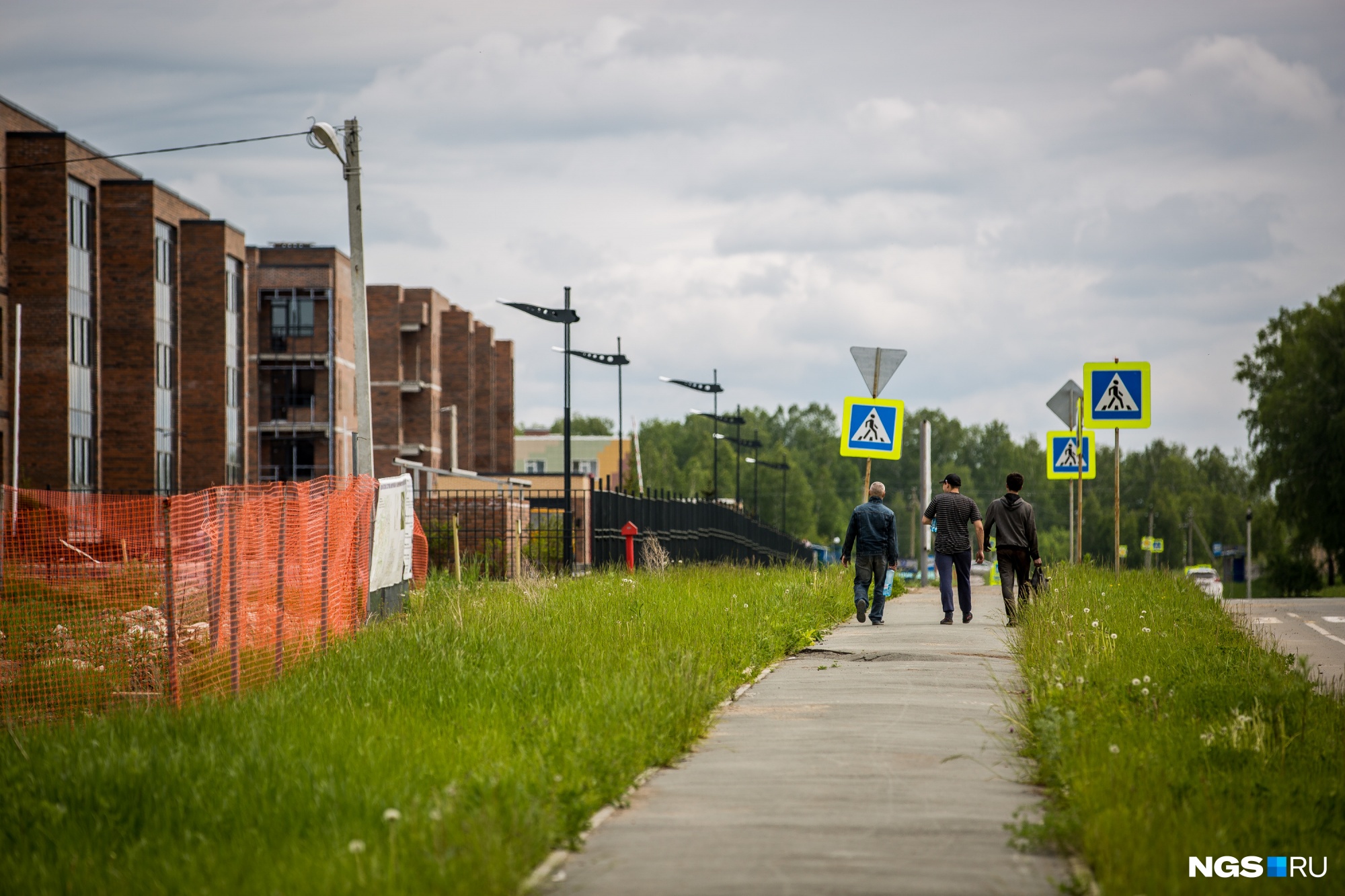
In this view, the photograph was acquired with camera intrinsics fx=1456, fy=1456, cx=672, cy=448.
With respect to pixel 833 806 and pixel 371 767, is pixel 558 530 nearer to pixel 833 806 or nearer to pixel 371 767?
pixel 371 767

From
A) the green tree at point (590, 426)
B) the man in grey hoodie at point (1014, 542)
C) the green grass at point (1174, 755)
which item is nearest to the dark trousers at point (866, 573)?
the man in grey hoodie at point (1014, 542)

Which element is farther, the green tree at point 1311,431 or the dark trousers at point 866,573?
the green tree at point 1311,431

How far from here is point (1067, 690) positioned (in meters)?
8.94

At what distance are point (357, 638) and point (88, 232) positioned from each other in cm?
4445

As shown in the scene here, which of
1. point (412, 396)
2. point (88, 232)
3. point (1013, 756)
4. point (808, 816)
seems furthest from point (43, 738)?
point (412, 396)

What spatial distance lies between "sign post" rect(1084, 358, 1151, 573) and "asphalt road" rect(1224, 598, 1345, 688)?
95.8 inches

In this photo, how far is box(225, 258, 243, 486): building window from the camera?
60875mm

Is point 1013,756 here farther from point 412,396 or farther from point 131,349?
point 412,396

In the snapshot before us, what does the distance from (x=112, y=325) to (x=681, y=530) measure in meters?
30.6

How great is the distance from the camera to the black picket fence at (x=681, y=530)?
2708cm

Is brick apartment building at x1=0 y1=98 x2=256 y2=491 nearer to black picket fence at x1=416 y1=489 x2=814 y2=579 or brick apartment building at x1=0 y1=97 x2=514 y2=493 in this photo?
brick apartment building at x1=0 y1=97 x2=514 y2=493

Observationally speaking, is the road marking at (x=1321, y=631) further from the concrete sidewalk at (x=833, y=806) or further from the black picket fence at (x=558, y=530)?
the black picket fence at (x=558, y=530)

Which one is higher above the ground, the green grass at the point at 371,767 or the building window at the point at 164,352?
the building window at the point at 164,352

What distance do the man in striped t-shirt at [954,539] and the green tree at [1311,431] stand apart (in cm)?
4571
